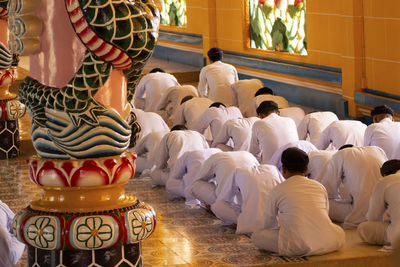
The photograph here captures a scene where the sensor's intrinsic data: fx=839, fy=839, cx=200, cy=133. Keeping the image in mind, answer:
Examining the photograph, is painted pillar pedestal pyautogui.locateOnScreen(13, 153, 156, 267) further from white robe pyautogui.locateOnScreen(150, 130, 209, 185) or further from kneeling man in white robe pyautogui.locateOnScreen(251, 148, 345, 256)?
white robe pyautogui.locateOnScreen(150, 130, 209, 185)

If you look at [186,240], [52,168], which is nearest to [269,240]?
[186,240]

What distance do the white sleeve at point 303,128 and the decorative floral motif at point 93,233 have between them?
584 centimetres

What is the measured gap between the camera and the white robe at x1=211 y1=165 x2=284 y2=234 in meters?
6.26

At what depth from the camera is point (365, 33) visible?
991cm

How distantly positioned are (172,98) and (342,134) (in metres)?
3.88

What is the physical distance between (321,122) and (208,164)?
197 centimetres

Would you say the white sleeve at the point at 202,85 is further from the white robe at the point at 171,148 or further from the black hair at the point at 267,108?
the white robe at the point at 171,148

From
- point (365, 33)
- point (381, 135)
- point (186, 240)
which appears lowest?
point (186, 240)

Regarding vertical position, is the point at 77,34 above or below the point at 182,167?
above

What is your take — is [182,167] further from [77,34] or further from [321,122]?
[77,34]

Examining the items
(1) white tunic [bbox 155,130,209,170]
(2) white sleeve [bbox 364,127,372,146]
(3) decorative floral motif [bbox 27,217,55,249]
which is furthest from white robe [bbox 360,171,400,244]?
(3) decorative floral motif [bbox 27,217,55,249]

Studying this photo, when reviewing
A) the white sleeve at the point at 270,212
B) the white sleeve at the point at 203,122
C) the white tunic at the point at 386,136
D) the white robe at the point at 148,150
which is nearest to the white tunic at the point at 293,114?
the white sleeve at the point at 203,122

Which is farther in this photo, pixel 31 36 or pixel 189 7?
pixel 189 7

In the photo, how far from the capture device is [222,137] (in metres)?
8.79
